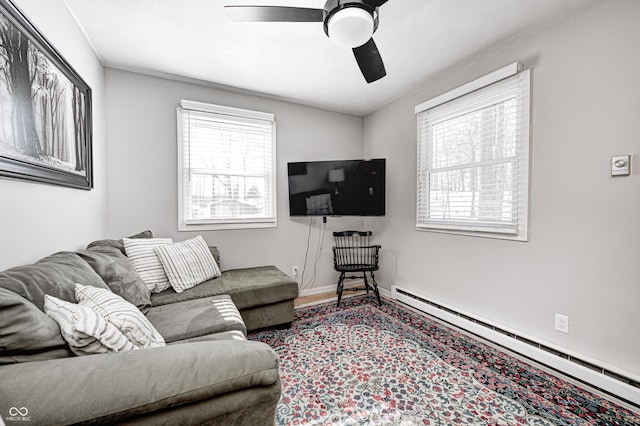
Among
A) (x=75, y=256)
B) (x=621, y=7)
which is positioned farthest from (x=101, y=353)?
(x=621, y=7)

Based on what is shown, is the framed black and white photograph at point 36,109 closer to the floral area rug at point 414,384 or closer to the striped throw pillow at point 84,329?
the striped throw pillow at point 84,329

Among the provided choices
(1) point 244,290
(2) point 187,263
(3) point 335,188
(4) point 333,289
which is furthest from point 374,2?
(4) point 333,289

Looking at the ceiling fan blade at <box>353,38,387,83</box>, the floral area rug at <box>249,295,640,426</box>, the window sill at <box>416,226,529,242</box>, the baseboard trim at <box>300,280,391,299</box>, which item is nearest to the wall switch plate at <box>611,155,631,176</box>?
the window sill at <box>416,226,529,242</box>

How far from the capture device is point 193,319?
168 centimetres

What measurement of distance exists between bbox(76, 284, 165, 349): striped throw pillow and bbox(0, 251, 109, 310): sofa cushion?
0.05 m

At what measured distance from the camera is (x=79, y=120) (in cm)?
193

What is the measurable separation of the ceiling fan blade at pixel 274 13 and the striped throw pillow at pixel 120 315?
155cm

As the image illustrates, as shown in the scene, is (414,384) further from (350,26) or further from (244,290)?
(350,26)

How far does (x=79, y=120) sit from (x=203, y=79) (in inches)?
48.9

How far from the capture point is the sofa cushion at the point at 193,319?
1.55m

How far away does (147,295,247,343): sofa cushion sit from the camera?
155cm

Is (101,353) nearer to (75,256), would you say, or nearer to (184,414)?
(184,414)

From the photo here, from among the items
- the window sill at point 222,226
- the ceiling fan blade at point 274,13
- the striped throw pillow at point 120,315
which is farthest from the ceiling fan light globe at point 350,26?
the window sill at point 222,226

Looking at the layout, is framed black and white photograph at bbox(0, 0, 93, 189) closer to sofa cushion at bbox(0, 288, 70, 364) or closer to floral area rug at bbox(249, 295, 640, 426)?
sofa cushion at bbox(0, 288, 70, 364)
